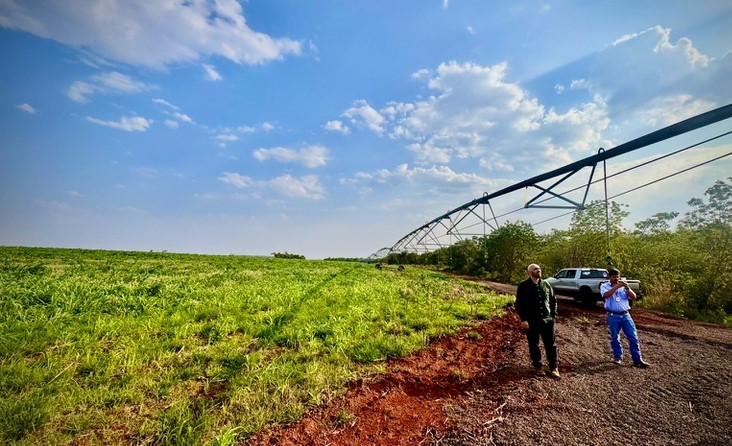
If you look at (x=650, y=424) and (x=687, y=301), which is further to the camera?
(x=687, y=301)

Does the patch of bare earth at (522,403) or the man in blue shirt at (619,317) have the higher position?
the man in blue shirt at (619,317)

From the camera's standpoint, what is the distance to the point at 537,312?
6.58 meters

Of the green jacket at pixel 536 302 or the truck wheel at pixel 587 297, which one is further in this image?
the truck wheel at pixel 587 297

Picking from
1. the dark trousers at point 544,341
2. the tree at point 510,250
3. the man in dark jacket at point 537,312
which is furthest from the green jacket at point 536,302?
the tree at point 510,250

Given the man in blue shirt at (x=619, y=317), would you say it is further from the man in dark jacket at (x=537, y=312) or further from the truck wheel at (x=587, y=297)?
the truck wheel at (x=587, y=297)

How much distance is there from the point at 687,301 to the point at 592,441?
18.6 m

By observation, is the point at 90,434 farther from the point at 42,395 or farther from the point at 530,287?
the point at 530,287

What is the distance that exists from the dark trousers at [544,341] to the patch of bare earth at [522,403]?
1.02 feet

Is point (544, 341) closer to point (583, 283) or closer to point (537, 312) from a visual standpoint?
point (537, 312)

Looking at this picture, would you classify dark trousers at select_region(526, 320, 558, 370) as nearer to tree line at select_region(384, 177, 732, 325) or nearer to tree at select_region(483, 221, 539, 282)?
tree line at select_region(384, 177, 732, 325)

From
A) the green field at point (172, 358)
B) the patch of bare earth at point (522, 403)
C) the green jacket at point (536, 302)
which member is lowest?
the patch of bare earth at point (522, 403)

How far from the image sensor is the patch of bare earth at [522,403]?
4.06 meters

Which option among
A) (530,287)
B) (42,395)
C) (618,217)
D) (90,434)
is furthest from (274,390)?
(618,217)

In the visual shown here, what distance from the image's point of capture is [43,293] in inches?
311
